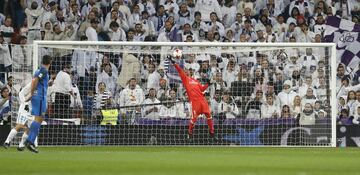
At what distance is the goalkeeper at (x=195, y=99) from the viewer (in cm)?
2481

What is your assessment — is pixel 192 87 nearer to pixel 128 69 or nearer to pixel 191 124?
pixel 191 124

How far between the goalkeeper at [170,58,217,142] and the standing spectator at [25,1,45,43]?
513 centimetres

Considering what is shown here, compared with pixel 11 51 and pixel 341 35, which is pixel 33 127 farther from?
pixel 341 35

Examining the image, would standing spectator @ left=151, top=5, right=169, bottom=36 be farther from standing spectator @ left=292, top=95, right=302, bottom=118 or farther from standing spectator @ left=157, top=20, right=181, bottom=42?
standing spectator @ left=292, top=95, right=302, bottom=118

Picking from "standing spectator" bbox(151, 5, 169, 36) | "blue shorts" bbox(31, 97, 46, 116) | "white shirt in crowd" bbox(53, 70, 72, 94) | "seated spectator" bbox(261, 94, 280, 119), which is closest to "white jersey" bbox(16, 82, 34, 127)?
"blue shorts" bbox(31, 97, 46, 116)

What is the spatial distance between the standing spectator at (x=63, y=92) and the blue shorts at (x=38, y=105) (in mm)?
4721

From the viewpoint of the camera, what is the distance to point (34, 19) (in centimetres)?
2903

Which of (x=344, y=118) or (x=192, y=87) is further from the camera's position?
(x=344, y=118)

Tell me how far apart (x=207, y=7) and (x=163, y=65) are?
480cm

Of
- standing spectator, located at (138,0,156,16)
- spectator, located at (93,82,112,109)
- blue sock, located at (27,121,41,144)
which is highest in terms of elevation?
standing spectator, located at (138,0,156,16)

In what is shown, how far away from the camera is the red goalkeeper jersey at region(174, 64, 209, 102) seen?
82.7 feet

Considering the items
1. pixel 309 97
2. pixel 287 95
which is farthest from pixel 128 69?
pixel 309 97

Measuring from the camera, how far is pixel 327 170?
46.1ft

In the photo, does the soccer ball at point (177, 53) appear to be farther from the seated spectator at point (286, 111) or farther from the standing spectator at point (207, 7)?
the standing spectator at point (207, 7)
